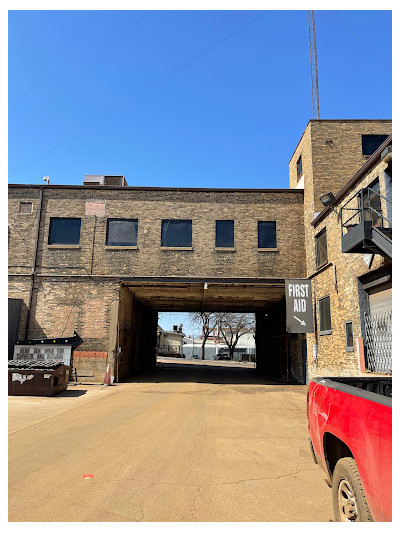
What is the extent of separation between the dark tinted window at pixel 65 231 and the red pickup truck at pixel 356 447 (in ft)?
55.7

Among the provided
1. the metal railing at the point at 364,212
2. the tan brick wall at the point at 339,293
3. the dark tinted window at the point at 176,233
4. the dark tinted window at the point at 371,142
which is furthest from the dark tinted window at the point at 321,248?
the dark tinted window at the point at 176,233

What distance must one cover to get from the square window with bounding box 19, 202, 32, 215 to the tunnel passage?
6.24 m

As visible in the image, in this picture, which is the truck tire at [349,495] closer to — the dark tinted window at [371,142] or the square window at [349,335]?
the square window at [349,335]

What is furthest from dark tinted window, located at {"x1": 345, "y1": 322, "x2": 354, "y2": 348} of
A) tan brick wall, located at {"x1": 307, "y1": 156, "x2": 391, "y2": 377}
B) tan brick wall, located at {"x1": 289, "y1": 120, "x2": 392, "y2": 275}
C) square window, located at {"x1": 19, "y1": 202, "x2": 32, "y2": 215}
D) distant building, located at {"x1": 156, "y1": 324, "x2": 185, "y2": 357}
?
distant building, located at {"x1": 156, "y1": 324, "x2": 185, "y2": 357}

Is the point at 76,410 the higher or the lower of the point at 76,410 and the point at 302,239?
the lower

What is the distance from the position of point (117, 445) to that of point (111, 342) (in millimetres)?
11162

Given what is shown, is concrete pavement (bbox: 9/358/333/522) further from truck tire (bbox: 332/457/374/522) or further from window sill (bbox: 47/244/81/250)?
window sill (bbox: 47/244/81/250)

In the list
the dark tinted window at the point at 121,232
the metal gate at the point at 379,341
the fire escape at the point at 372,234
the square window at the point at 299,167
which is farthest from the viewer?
the square window at the point at 299,167

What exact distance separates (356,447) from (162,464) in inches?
142

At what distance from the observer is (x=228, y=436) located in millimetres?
7551

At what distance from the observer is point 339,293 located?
14.1 m

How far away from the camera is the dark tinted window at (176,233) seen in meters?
19.0
